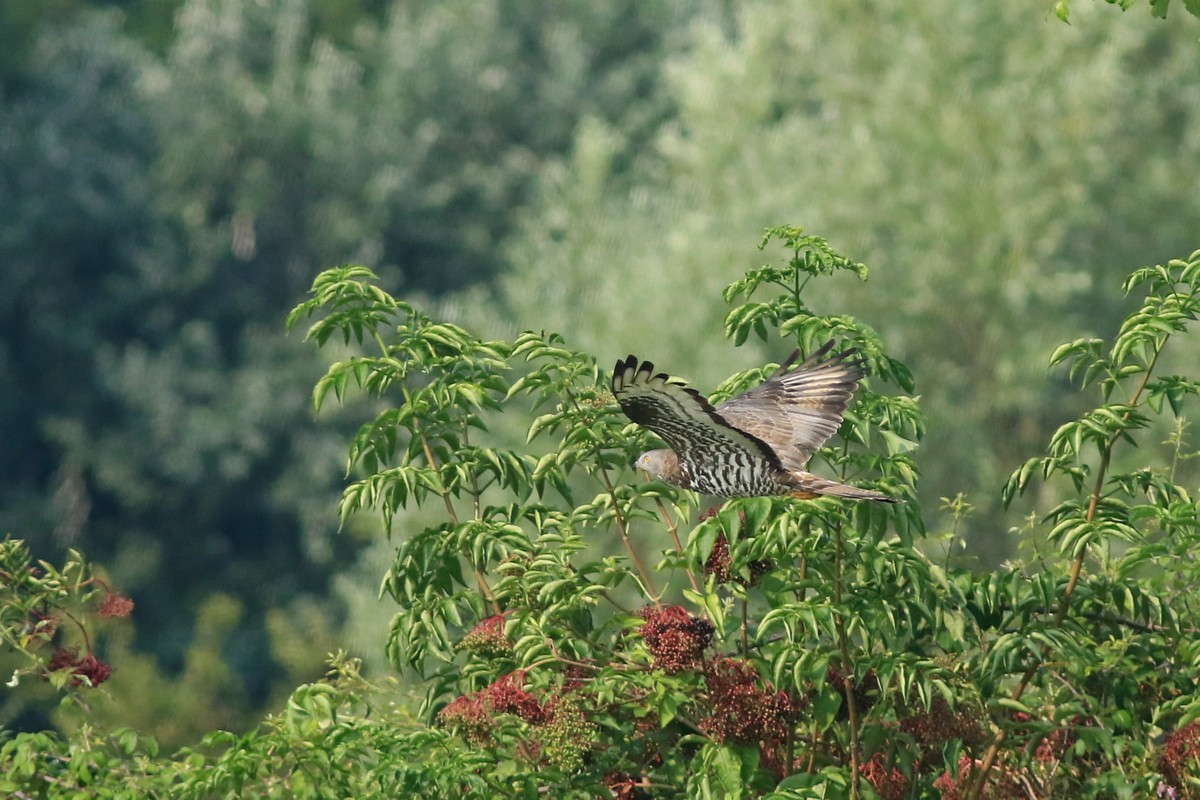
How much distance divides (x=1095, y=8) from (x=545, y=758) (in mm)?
17290

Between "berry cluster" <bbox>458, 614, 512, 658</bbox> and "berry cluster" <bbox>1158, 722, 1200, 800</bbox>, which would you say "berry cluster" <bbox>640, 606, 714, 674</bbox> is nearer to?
"berry cluster" <bbox>458, 614, 512, 658</bbox>

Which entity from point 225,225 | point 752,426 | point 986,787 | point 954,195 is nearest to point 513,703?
point 752,426

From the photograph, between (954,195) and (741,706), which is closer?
(741,706)

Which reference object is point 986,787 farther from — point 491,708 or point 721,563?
point 491,708

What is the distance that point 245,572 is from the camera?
29234 mm

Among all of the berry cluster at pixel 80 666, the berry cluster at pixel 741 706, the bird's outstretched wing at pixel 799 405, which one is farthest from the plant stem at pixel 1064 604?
the berry cluster at pixel 80 666

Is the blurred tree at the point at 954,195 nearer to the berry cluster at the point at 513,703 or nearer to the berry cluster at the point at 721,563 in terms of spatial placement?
the berry cluster at the point at 721,563

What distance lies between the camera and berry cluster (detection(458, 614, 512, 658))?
4.12 meters

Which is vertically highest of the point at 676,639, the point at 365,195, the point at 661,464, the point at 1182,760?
the point at 365,195

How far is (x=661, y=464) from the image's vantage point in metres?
4.45

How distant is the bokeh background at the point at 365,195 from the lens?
66.5ft

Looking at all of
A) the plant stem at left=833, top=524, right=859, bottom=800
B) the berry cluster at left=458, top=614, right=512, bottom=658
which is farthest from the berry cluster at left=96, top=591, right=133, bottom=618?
the plant stem at left=833, top=524, right=859, bottom=800

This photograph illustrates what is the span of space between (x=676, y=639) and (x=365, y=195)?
84.7ft

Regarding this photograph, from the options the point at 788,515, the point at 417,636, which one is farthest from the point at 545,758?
the point at 788,515
